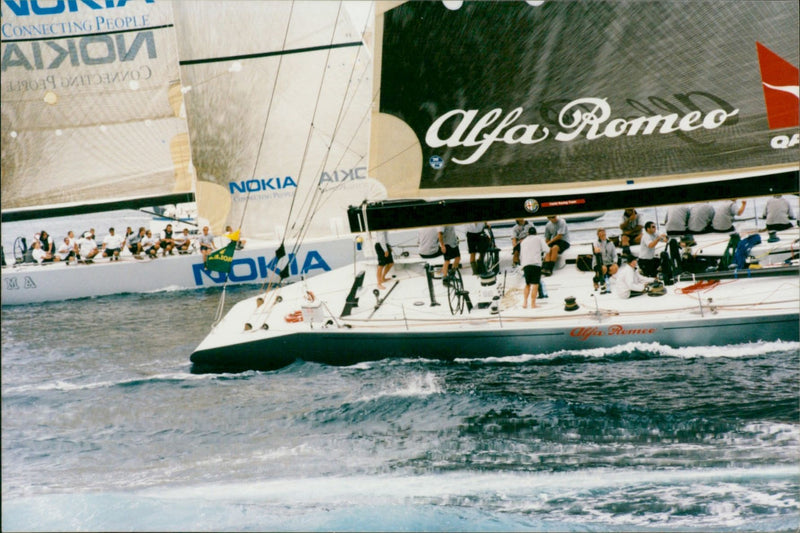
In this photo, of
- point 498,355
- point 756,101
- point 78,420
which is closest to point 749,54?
point 756,101

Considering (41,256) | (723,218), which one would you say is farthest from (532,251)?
(41,256)

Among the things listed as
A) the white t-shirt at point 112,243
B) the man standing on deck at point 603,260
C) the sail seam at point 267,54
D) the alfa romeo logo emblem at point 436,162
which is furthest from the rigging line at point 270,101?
the man standing on deck at point 603,260

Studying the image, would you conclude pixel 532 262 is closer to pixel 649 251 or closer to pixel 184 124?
pixel 649 251

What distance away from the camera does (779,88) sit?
8273 millimetres

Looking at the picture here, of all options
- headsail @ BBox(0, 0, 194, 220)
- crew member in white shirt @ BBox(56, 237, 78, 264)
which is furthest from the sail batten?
crew member in white shirt @ BBox(56, 237, 78, 264)

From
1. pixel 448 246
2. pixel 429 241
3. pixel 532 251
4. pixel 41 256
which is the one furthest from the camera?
pixel 41 256

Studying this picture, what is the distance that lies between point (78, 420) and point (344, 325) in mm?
3410

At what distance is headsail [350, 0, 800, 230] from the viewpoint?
8.31m

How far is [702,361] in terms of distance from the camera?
8.91 meters

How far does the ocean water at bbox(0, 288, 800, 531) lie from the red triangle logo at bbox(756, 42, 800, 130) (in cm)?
266

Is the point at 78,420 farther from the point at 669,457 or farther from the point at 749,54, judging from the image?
the point at 749,54

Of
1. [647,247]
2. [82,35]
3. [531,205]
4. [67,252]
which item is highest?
[82,35]

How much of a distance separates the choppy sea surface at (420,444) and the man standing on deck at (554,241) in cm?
207

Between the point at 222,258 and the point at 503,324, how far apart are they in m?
3.64
